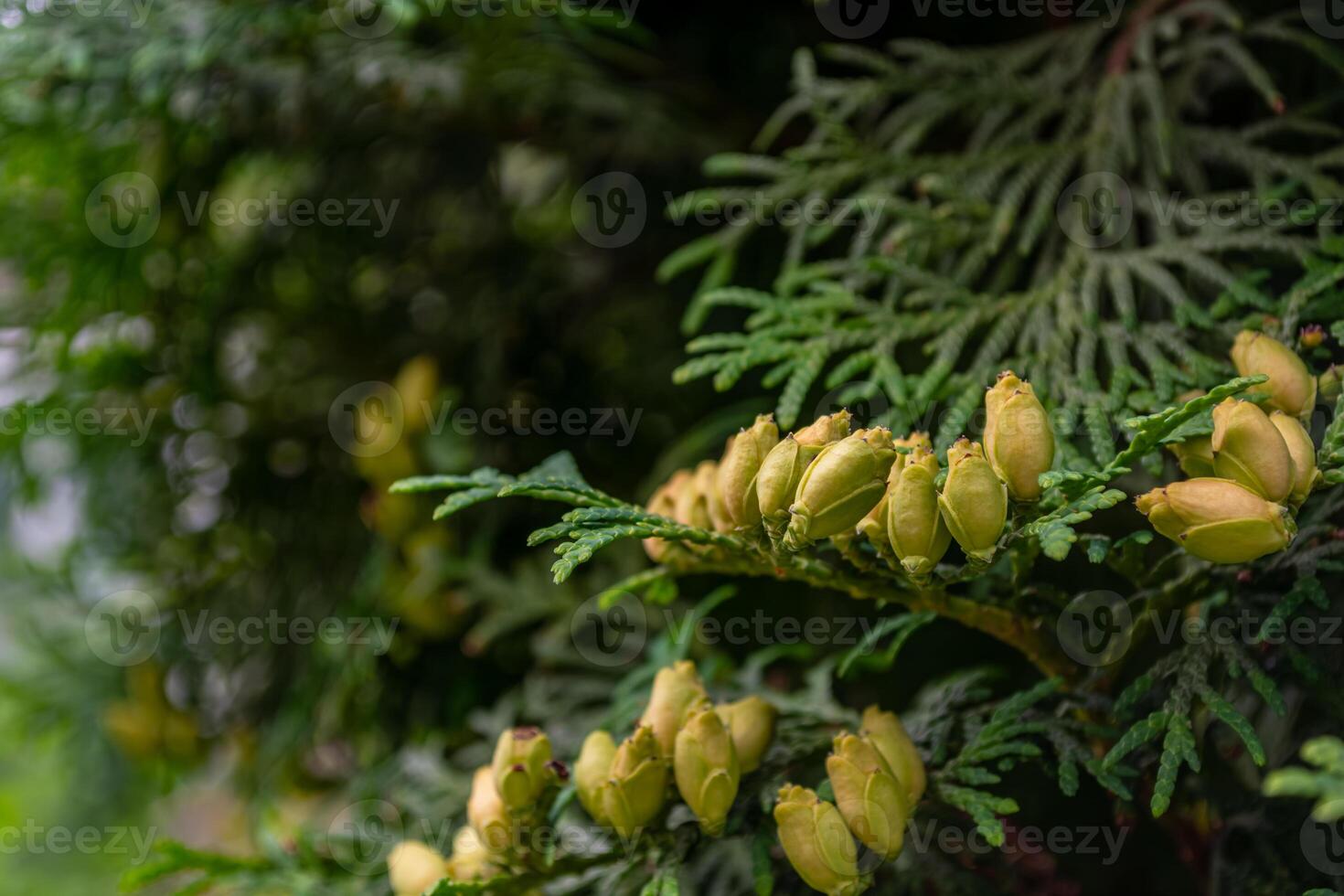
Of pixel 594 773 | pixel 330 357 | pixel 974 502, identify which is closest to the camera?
pixel 974 502

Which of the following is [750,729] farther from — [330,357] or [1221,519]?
[330,357]

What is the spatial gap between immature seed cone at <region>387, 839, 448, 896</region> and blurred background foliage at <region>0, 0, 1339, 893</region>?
0.17 metres

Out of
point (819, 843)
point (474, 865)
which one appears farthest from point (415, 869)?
point (819, 843)

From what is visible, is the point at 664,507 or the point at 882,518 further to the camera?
the point at 664,507

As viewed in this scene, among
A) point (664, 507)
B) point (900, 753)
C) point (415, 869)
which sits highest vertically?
point (664, 507)

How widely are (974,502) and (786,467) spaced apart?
0.09 meters

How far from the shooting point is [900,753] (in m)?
0.59

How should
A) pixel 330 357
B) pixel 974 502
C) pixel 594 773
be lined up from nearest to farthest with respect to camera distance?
pixel 974 502 < pixel 594 773 < pixel 330 357

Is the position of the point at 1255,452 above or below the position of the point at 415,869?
above

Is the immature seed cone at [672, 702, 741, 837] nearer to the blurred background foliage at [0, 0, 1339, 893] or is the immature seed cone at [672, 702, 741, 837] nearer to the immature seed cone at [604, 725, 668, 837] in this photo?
the immature seed cone at [604, 725, 668, 837]

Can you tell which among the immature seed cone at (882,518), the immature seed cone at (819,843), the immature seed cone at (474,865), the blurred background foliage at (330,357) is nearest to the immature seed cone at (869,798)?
the immature seed cone at (819,843)

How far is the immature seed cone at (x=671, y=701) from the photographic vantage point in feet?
1.99

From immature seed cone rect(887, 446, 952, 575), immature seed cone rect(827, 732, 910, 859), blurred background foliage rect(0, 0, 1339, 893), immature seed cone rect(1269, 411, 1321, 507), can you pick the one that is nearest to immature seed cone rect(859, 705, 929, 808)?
immature seed cone rect(827, 732, 910, 859)

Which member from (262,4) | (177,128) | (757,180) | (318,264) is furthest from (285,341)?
(757,180)
